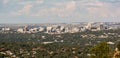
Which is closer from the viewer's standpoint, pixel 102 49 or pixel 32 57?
pixel 102 49

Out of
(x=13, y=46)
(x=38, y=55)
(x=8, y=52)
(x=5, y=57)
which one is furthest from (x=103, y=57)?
(x=13, y=46)

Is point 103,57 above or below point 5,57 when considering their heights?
above

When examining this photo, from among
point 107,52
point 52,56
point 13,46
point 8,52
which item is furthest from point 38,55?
point 107,52

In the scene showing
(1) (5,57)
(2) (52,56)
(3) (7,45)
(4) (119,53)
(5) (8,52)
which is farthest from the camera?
(3) (7,45)

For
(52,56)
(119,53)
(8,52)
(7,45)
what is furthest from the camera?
(7,45)

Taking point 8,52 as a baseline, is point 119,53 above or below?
above

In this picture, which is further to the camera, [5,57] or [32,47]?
[32,47]

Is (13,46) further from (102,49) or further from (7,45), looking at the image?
(102,49)

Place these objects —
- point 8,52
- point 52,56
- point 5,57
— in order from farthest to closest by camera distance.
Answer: point 8,52, point 52,56, point 5,57

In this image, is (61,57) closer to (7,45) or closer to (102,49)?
(7,45)
